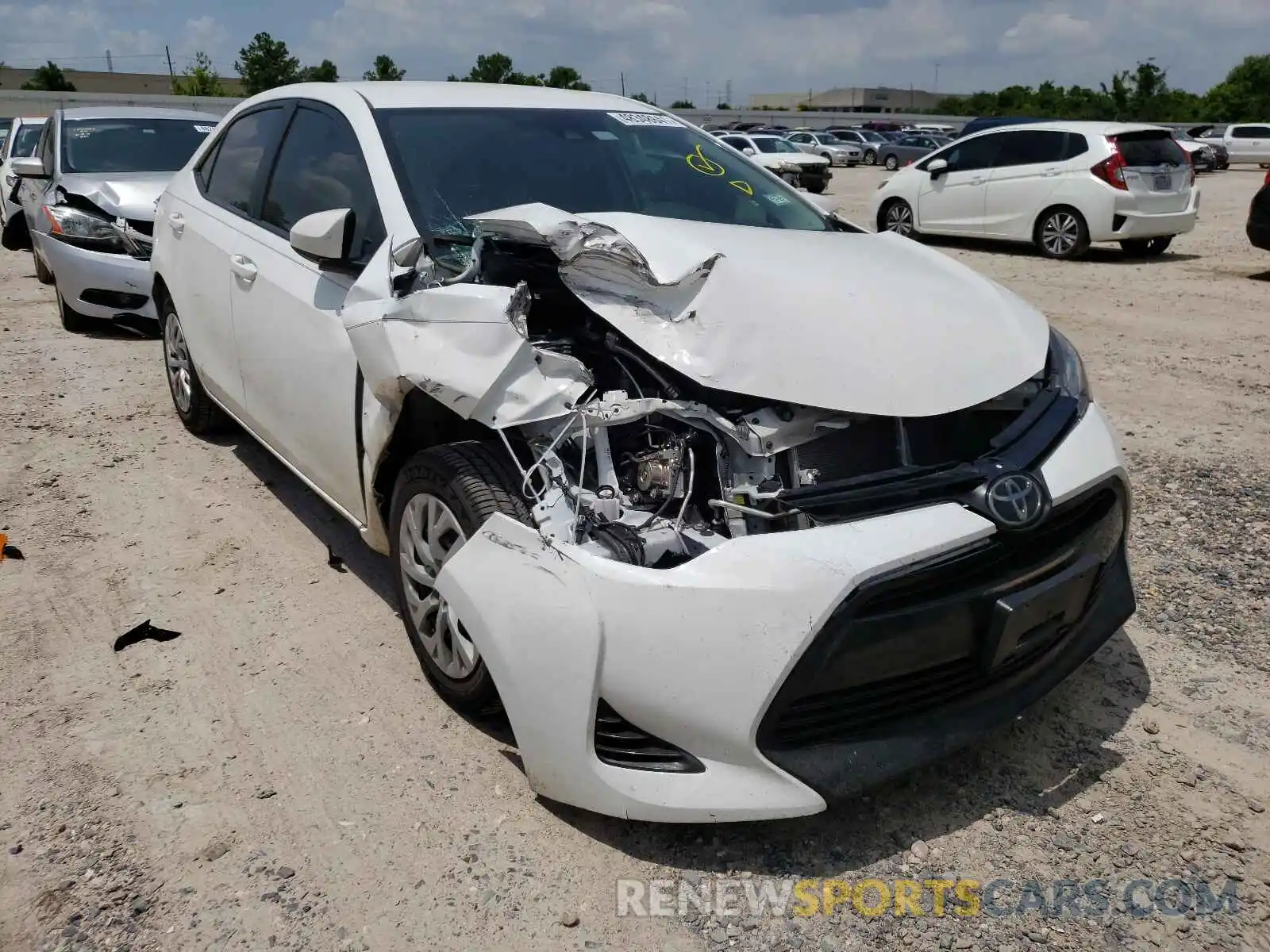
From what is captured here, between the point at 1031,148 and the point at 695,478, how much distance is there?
11.5 meters

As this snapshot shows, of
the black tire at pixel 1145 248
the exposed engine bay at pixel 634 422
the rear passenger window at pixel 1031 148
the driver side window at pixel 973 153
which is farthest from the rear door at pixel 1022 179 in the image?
the exposed engine bay at pixel 634 422

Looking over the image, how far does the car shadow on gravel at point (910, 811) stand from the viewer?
8.01 feet

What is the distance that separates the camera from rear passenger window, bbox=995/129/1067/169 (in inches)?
471

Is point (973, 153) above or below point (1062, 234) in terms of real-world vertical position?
above

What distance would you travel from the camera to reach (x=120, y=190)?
765cm

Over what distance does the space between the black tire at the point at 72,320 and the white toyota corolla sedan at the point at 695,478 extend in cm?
543

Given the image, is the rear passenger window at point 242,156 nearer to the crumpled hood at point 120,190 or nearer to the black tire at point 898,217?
the crumpled hood at point 120,190

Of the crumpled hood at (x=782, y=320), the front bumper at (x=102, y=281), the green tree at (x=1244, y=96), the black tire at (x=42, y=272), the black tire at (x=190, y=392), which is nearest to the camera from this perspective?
the crumpled hood at (x=782, y=320)

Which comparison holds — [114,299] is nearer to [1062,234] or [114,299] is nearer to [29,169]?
[29,169]

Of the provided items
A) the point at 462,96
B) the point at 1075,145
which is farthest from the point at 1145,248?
the point at 462,96

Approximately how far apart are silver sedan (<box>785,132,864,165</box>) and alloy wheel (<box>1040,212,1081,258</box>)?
25620 millimetres

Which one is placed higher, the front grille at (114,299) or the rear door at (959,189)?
the rear door at (959,189)

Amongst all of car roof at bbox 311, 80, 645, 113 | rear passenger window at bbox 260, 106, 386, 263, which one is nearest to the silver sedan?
car roof at bbox 311, 80, 645, 113

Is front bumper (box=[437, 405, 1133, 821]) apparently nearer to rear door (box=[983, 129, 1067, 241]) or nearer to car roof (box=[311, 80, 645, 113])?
car roof (box=[311, 80, 645, 113])
